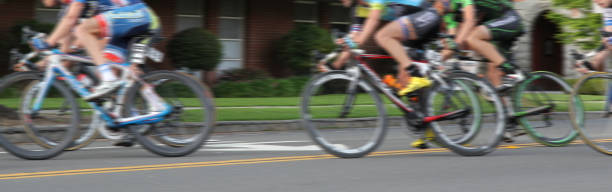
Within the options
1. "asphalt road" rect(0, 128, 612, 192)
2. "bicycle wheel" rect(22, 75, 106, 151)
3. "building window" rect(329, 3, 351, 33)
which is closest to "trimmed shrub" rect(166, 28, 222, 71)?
"building window" rect(329, 3, 351, 33)

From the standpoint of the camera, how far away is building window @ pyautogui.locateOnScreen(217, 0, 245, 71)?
2131cm

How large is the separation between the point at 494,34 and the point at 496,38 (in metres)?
0.06

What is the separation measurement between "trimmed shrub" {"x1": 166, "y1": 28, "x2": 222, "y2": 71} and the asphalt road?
11620 mm

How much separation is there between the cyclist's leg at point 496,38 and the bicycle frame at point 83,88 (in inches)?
106

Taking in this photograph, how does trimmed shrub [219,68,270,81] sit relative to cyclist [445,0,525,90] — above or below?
below

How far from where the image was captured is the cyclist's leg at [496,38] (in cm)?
744


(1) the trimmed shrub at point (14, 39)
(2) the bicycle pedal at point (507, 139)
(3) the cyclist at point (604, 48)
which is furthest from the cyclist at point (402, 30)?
(1) the trimmed shrub at point (14, 39)

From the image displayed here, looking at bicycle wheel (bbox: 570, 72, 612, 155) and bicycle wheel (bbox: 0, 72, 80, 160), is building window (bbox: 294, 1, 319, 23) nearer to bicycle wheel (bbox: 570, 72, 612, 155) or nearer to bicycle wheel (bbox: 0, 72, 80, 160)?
bicycle wheel (bbox: 570, 72, 612, 155)

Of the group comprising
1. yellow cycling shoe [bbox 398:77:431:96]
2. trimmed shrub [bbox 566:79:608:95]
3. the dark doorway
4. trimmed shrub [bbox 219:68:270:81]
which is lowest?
→ the dark doorway

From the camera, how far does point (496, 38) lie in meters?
7.57

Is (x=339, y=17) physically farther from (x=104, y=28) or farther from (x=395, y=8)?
(x=104, y=28)

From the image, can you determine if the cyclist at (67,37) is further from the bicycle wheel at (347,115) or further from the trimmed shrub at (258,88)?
the trimmed shrub at (258,88)

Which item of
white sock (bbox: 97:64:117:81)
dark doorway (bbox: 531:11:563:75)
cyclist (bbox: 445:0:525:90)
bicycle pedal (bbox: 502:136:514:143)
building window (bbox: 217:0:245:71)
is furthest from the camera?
dark doorway (bbox: 531:11:563:75)

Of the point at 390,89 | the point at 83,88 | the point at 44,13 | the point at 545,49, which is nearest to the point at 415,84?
the point at 390,89
